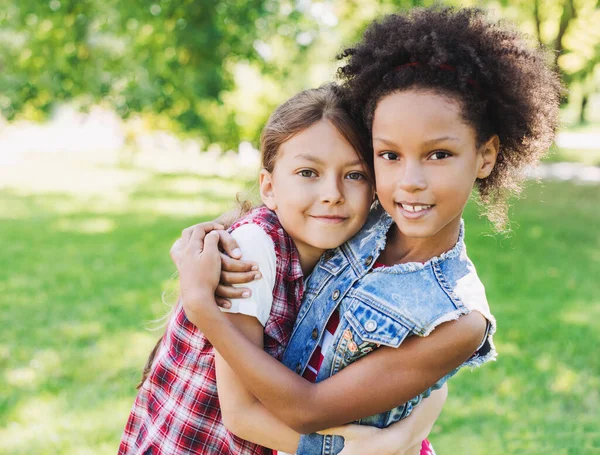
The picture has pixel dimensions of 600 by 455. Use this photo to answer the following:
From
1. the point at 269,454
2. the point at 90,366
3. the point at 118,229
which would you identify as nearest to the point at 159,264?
the point at 118,229

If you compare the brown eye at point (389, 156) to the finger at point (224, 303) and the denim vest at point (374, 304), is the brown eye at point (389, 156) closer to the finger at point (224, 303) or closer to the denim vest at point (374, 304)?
the denim vest at point (374, 304)

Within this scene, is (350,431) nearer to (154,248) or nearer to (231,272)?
(231,272)

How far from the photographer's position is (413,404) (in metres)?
2.01

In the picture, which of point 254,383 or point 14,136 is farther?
point 14,136

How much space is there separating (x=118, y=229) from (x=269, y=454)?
8632mm

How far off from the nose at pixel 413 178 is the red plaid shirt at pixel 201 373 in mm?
444

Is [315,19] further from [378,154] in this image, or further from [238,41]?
[378,154]

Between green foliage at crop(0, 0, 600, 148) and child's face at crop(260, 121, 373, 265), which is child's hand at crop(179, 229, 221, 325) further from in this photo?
green foliage at crop(0, 0, 600, 148)

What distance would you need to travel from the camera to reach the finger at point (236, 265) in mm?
1900

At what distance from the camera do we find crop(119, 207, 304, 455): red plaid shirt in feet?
6.66

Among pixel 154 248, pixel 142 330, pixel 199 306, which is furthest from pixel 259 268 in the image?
pixel 154 248

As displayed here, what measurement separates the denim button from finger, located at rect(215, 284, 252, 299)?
33 centimetres

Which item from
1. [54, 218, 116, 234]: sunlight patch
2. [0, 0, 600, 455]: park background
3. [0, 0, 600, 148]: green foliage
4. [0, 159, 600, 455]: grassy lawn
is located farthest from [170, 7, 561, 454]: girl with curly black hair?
[54, 218, 116, 234]: sunlight patch

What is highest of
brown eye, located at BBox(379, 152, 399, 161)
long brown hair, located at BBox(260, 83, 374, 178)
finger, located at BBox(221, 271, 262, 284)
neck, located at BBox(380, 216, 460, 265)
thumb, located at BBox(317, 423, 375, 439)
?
long brown hair, located at BBox(260, 83, 374, 178)
